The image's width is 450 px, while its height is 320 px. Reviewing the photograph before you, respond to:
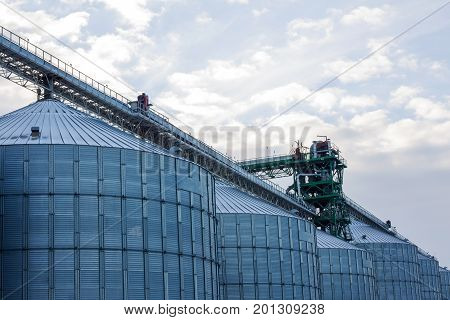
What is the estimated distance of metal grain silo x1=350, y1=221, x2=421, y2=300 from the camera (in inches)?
5079

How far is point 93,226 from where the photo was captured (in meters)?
50.6

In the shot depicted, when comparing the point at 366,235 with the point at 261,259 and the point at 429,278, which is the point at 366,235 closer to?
the point at 429,278

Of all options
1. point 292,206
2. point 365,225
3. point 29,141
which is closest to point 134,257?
point 29,141

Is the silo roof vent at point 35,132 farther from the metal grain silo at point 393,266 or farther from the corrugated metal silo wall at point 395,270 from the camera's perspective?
the corrugated metal silo wall at point 395,270

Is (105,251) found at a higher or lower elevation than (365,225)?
lower

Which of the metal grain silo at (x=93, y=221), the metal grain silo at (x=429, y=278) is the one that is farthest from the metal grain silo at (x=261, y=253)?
the metal grain silo at (x=429, y=278)

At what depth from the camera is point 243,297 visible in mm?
73938

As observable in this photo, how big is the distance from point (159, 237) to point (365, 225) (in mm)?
104344

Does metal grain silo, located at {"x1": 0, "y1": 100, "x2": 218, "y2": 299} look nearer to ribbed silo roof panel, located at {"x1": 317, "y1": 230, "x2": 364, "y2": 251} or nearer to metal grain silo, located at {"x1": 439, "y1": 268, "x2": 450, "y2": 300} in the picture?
ribbed silo roof panel, located at {"x1": 317, "y1": 230, "x2": 364, "y2": 251}

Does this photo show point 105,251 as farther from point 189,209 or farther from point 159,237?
point 189,209

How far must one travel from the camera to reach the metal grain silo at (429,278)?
466 ft

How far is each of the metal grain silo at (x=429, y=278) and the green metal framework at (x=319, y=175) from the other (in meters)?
21.5

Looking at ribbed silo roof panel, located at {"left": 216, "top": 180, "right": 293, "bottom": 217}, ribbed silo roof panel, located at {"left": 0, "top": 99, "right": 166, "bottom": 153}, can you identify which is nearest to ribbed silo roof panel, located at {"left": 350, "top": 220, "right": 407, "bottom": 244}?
Answer: ribbed silo roof panel, located at {"left": 216, "top": 180, "right": 293, "bottom": 217}

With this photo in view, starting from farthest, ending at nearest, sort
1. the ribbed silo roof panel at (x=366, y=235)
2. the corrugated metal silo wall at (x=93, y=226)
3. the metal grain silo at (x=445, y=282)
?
1. the metal grain silo at (x=445, y=282)
2. the ribbed silo roof panel at (x=366, y=235)
3. the corrugated metal silo wall at (x=93, y=226)
